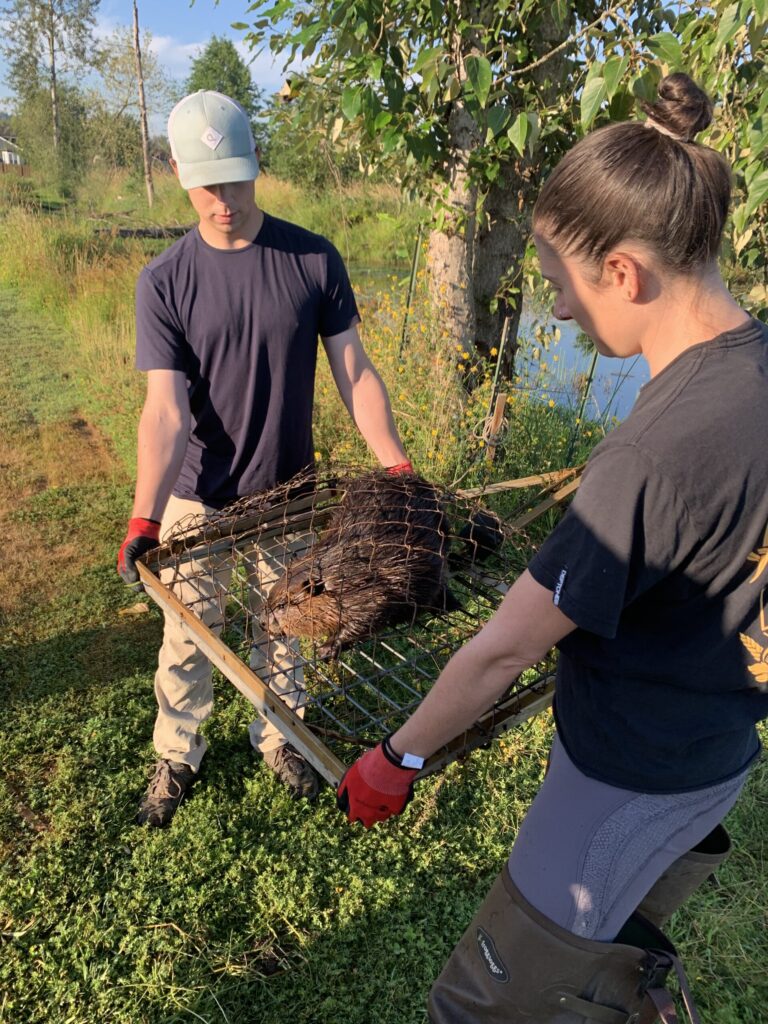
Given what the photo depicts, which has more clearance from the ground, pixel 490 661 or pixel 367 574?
pixel 490 661

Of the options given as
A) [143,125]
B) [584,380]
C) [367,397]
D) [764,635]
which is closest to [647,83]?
[367,397]

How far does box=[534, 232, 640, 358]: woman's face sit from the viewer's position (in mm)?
1210

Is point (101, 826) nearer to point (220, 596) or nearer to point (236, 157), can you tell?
point (220, 596)

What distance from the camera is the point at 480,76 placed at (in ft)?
9.74

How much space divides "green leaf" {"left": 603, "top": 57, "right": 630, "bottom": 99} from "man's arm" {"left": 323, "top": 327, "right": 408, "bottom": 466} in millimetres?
1238

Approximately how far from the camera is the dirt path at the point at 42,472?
4562 mm

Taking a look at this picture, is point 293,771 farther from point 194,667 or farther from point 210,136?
point 210,136

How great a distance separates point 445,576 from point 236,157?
1.55 m

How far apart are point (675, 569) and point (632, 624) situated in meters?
0.16

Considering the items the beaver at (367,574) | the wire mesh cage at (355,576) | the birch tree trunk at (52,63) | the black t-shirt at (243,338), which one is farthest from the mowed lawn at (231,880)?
the birch tree trunk at (52,63)

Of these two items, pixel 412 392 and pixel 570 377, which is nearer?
pixel 412 392

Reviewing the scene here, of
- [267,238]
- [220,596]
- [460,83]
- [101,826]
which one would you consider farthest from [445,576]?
[460,83]

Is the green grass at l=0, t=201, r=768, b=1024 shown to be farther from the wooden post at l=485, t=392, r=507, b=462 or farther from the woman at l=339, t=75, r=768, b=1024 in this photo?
the wooden post at l=485, t=392, r=507, b=462

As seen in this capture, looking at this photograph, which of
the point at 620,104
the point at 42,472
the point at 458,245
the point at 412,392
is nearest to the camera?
the point at 620,104
